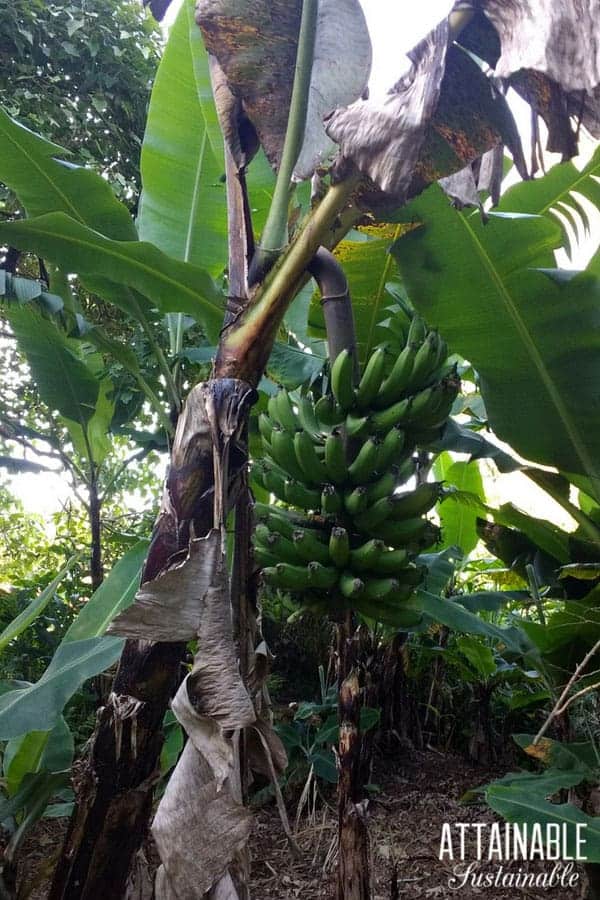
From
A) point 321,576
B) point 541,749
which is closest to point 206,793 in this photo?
point 321,576

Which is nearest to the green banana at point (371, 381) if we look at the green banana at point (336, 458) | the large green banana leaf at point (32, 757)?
the green banana at point (336, 458)

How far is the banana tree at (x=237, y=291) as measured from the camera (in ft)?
2.70

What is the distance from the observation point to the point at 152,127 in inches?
69.7

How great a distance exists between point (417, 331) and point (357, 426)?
37 cm

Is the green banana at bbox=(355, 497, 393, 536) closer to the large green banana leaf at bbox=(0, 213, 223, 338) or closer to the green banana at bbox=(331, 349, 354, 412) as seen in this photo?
the green banana at bbox=(331, 349, 354, 412)

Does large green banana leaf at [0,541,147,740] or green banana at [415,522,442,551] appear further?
green banana at [415,522,442,551]

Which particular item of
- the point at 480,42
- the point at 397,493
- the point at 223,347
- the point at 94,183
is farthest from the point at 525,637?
the point at 94,183

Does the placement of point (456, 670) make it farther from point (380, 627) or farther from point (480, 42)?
point (480, 42)

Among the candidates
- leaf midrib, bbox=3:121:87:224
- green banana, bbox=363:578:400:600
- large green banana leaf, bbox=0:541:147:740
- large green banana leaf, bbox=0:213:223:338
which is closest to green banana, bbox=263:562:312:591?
green banana, bbox=363:578:400:600

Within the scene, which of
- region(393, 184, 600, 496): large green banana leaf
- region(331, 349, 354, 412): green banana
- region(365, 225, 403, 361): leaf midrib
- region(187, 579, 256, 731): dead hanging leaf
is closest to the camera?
region(187, 579, 256, 731): dead hanging leaf

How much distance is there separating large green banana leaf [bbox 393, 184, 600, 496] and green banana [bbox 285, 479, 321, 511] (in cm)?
58

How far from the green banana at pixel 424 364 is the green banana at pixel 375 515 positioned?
0.80ft

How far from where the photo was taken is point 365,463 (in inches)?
45.8

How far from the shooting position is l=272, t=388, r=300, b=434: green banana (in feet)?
4.25
